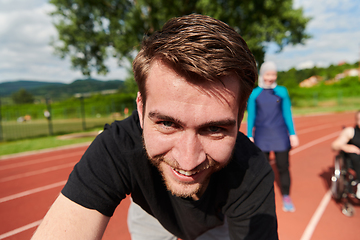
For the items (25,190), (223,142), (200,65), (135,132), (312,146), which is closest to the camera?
(200,65)

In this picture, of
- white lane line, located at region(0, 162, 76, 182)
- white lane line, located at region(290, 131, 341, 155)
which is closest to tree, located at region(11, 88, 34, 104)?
white lane line, located at region(0, 162, 76, 182)

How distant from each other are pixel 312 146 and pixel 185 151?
801cm

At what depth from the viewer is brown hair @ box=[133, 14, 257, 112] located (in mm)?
956

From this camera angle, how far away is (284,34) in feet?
45.6

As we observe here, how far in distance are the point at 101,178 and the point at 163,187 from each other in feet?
1.28

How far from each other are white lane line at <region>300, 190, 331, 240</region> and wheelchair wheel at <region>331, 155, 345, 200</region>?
26 centimetres

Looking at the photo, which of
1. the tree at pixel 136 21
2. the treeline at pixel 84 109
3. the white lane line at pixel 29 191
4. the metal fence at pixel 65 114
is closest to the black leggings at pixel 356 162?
the white lane line at pixel 29 191

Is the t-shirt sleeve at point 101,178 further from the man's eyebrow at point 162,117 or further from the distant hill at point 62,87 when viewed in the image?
the distant hill at point 62,87

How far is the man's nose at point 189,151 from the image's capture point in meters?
1.01

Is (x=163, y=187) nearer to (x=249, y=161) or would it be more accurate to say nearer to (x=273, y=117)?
(x=249, y=161)

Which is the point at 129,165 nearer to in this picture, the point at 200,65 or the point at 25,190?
the point at 200,65

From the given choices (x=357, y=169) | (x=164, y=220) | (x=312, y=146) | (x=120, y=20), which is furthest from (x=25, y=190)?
(x=120, y=20)

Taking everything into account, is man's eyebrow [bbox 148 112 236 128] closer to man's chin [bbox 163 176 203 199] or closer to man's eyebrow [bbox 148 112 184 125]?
man's eyebrow [bbox 148 112 184 125]

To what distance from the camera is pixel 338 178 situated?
10.4 ft
